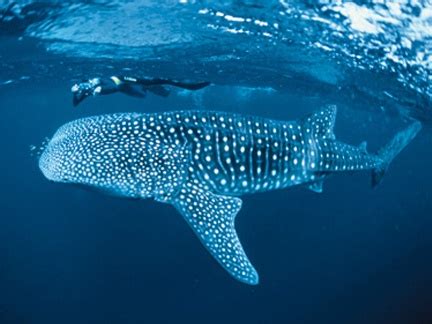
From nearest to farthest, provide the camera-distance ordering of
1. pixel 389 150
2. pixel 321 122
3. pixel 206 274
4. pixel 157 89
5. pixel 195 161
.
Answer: pixel 195 161, pixel 157 89, pixel 321 122, pixel 389 150, pixel 206 274

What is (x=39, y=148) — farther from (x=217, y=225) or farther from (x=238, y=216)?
(x=238, y=216)

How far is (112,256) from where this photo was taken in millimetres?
28500

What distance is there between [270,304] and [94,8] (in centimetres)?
2071

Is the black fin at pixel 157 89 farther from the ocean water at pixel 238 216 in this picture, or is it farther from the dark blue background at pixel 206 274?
the dark blue background at pixel 206 274

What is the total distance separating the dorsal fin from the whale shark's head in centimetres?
334

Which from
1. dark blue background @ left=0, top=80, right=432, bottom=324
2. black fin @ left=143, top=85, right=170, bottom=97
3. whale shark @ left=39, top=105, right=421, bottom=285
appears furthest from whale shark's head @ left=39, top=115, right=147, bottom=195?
dark blue background @ left=0, top=80, right=432, bottom=324

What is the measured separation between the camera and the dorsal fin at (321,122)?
7.13m

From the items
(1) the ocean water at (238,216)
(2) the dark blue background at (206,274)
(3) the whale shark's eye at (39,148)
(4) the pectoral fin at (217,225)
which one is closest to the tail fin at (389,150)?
(1) the ocean water at (238,216)

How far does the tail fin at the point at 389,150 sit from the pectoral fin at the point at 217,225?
14.1ft

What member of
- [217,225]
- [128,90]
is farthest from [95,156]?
[217,225]

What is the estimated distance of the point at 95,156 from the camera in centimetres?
548

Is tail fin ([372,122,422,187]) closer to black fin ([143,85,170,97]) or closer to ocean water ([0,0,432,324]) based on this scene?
ocean water ([0,0,432,324])

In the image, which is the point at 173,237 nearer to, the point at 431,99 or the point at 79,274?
the point at 79,274

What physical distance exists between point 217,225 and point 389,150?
216 inches
